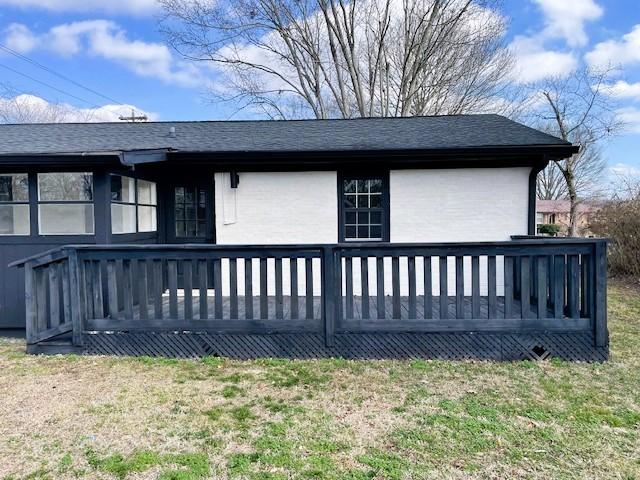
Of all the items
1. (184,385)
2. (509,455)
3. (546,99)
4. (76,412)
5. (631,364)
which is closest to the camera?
(509,455)

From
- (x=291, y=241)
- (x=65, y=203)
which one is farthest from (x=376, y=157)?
(x=65, y=203)

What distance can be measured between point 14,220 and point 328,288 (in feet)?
13.9

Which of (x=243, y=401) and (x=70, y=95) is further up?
(x=70, y=95)

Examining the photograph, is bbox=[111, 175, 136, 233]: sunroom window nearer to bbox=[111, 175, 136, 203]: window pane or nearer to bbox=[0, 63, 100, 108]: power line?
bbox=[111, 175, 136, 203]: window pane

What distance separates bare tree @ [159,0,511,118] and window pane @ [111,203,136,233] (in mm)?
13385

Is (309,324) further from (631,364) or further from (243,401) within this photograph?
(631,364)

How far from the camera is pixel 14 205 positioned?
17.8ft

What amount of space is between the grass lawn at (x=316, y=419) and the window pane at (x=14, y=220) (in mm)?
1868

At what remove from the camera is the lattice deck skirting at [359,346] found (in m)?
4.20

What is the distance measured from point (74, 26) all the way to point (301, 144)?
1887 centimetres

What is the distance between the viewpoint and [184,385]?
3.69 m

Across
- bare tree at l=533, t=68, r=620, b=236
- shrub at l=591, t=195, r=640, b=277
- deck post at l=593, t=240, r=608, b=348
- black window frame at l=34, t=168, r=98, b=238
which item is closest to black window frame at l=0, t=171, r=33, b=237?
black window frame at l=34, t=168, r=98, b=238

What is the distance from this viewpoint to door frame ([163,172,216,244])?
638 cm

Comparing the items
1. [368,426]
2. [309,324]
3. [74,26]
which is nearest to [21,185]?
[309,324]
